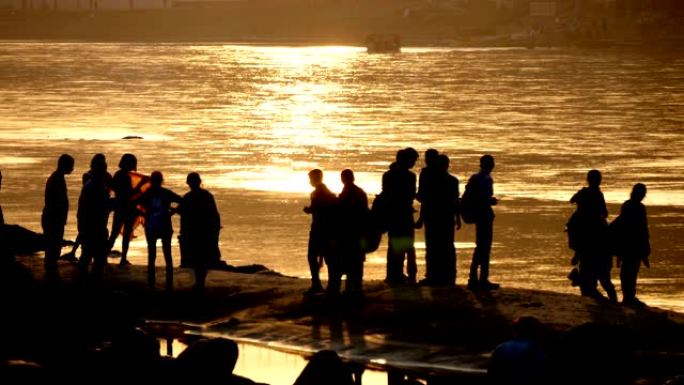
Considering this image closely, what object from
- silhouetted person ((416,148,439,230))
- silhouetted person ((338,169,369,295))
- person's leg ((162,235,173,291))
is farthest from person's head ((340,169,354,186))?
person's leg ((162,235,173,291))

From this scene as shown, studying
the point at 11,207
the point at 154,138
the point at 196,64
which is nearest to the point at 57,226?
the point at 11,207

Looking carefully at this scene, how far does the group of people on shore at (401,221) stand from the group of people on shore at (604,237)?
89 cm

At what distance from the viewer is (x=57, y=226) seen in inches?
720

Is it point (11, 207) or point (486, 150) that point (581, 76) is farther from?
point (11, 207)

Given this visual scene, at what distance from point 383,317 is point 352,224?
3.23 feet

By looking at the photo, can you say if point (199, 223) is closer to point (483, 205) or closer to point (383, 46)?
point (483, 205)

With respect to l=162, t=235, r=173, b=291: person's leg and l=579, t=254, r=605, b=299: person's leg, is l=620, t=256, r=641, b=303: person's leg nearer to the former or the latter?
l=579, t=254, r=605, b=299: person's leg

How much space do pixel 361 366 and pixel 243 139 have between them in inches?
1389

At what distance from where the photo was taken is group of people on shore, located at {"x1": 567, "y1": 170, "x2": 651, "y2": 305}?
17.4 meters

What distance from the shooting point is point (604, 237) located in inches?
687

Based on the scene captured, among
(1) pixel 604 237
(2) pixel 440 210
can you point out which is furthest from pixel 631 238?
(2) pixel 440 210

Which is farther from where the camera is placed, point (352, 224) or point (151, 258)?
point (151, 258)

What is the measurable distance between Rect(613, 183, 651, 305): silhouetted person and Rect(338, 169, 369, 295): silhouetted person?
8.22 feet

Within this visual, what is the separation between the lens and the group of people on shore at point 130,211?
1789cm
